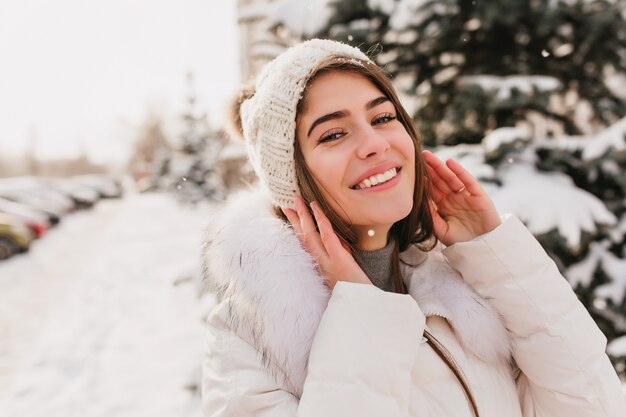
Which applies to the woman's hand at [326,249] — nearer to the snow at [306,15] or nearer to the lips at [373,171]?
the lips at [373,171]

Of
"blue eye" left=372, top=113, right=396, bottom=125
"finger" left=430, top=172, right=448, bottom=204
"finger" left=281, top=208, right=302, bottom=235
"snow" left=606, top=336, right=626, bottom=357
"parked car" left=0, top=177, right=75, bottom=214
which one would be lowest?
"parked car" left=0, top=177, right=75, bottom=214

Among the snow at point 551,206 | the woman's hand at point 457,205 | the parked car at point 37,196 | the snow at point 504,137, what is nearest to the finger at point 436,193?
the woman's hand at point 457,205

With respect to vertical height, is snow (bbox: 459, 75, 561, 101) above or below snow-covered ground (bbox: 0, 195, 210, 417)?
above

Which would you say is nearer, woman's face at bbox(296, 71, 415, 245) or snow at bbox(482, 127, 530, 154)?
woman's face at bbox(296, 71, 415, 245)

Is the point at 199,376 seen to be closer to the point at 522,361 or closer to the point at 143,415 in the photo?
the point at 143,415

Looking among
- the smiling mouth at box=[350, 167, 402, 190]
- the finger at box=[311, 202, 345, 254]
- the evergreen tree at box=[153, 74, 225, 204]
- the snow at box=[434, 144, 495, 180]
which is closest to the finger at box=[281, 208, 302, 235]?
the finger at box=[311, 202, 345, 254]

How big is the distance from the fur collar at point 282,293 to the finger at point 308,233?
1.3 inches

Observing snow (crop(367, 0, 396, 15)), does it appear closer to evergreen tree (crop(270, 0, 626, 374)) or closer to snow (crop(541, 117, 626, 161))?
evergreen tree (crop(270, 0, 626, 374))

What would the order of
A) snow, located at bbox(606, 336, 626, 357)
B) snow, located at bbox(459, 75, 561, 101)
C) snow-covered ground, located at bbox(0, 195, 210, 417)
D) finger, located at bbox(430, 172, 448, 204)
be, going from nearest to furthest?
finger, located at bbox(430, 172, 448, 204), snow, located at bbox(606, 336, 626, 357), snow, located at bbox(459, 75, 561, 101), snow-covered ground, located at bbox(0, 195, 210, 417)

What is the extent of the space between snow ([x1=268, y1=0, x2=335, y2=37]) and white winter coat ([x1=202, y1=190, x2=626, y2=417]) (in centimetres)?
193

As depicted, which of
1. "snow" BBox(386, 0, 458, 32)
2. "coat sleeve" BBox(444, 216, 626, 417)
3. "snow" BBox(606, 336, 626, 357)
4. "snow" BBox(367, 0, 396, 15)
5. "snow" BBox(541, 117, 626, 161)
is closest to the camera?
"coat sleeve" BBox(444, 216, 626, 417)

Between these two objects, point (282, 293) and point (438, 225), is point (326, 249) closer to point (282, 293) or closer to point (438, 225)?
point (282, 293)

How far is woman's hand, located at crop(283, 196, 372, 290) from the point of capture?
4.07 feet

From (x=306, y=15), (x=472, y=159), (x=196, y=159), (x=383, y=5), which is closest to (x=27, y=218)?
(x=196, y=159)
